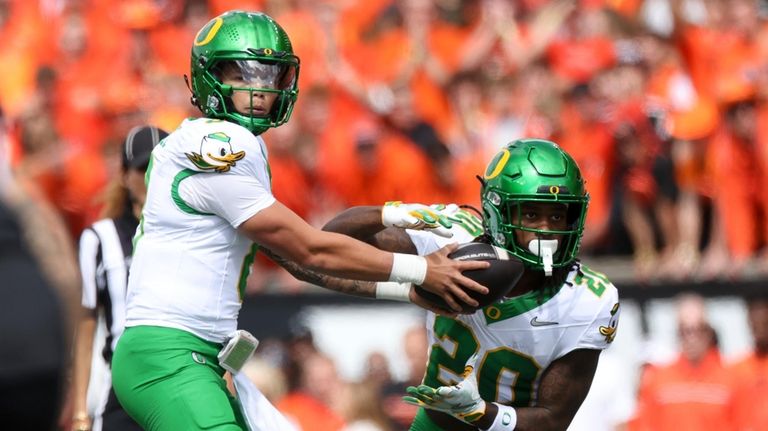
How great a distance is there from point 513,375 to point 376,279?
2.45 feet

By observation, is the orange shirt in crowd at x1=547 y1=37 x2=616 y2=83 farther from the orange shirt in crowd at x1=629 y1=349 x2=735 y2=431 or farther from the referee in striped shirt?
the referee in striped shirt

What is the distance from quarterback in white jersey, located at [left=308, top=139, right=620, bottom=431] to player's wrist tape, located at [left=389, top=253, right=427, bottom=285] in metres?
0.27

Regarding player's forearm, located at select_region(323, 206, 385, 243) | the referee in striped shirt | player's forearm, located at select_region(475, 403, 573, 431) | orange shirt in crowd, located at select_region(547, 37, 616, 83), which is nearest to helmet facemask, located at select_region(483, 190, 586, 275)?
player's forearm, located at select_region(323, 206, 385, 243)

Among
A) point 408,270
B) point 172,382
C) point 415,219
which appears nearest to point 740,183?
point 415,219

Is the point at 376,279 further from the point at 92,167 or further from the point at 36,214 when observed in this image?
the point at 92,167

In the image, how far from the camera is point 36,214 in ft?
25.1

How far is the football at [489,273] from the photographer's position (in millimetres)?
4477

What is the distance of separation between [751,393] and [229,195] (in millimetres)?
4472

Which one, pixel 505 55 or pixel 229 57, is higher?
pixel 229 57

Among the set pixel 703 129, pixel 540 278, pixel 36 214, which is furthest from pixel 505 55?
pixel 540 278

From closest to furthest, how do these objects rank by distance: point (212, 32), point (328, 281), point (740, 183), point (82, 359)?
1. point (212, 32)
2. point (328, 281)
3. point (82, 359)
4. point (740, 183)

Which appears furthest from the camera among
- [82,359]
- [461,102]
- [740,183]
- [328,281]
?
[461,102]

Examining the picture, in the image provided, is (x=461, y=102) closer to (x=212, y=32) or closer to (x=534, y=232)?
(x=534, y=232)

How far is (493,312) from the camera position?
485cm
